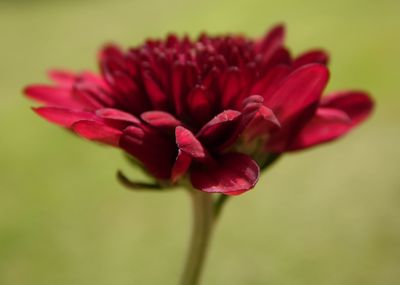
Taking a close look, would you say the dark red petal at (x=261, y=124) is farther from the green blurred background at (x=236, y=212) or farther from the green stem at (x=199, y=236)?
the green blurred background at (x=236, y=212)

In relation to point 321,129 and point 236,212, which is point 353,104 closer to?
point 321,129

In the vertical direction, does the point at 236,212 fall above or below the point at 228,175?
below

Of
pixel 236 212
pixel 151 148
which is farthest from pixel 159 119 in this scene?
pixel 236 212

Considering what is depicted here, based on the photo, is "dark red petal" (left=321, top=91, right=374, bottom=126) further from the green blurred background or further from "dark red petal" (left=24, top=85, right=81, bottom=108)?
the green blurred background

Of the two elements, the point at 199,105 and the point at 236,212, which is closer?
the point at 199,105

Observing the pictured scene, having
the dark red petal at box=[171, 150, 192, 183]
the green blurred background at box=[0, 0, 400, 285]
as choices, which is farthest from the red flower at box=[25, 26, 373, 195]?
the green blurred background at box=[0, 0, 400, 285]
